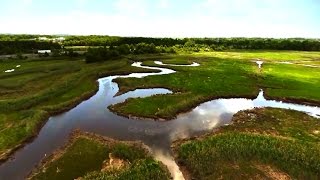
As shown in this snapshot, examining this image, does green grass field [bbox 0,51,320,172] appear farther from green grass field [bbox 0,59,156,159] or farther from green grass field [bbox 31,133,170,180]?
green grass field [bbox 31,133,170,180]

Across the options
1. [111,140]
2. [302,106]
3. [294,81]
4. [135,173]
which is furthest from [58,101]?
[294,81]

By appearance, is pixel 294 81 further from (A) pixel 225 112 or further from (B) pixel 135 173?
(B) pixel 135 173

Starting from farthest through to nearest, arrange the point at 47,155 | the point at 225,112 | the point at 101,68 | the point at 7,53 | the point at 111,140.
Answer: the point at 7,53
the point at 101,68
the point at 225,112
the point at 111,140
the point at 47,155

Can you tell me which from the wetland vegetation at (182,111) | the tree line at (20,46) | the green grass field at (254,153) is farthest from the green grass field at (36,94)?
the tree line at (20,46)

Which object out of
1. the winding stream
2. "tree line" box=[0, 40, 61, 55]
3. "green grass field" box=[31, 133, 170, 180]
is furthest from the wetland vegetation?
"tree line" box=[0, 40, 61, 55]

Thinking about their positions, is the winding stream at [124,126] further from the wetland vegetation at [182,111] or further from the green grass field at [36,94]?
the green grass field at [36,94]

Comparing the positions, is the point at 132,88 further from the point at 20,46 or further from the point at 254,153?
the point at 20,46
